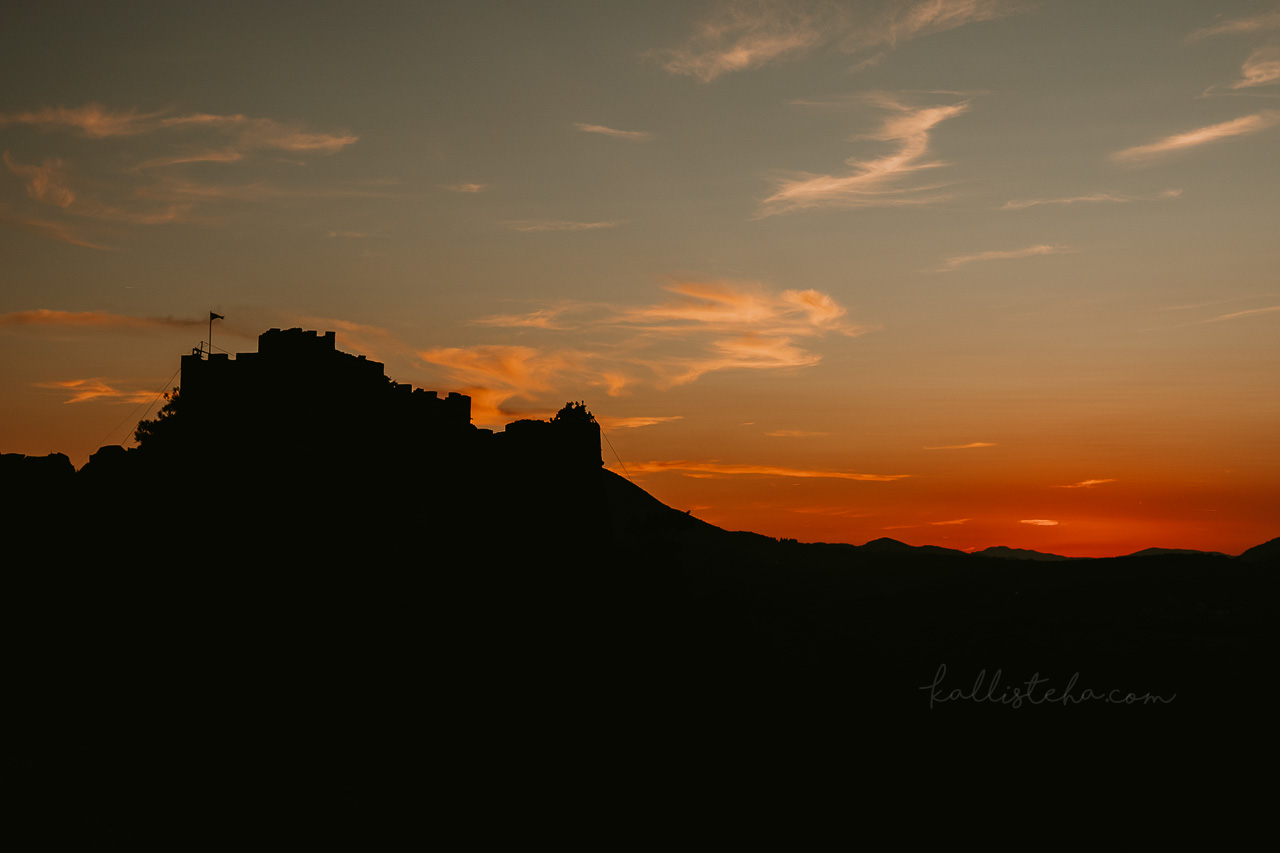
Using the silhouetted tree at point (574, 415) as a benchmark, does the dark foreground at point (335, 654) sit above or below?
below

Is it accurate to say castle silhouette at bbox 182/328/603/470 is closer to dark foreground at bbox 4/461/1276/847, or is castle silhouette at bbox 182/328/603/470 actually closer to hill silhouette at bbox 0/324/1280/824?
hill silhouette at bbox 0/324/1280/824

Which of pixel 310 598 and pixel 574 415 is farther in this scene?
pixel 574 415

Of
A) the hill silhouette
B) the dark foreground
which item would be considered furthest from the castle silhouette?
the dark foreground

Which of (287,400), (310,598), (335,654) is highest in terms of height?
(287,400)

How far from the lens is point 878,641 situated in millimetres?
182750

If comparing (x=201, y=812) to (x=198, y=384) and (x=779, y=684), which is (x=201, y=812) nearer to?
(x=198, y=384)

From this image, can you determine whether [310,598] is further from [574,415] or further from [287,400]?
[574,415]

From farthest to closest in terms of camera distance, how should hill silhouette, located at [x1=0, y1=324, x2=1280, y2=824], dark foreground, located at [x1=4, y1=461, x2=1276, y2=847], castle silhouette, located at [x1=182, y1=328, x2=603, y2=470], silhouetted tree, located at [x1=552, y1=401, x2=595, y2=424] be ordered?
1. silhouetted tree, located at [x1=552, y1=401, x2=595, y2=424]
2. castle silhouette, located at [x1=182, y1=328, x2=603, y2=470]
3. hill silhouette, located at [x1=0, y1=324, x2=1280, y2=824]
4. dark foreground, located at [x1=4, y1=461, x2=1276, y2=847]

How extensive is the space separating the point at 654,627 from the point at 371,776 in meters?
43.5

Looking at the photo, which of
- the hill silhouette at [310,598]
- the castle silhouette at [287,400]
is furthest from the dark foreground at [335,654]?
the castle silhouette at [287,400]

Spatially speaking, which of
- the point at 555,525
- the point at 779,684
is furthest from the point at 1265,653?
the point at 555,525

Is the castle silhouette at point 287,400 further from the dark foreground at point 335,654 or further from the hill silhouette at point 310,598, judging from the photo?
the dark foreground at point 335,654

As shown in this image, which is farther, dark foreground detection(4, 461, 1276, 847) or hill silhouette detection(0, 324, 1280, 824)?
hill silhouette detection(0, 324, 1280, 824)

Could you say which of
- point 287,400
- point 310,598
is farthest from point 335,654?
point 287,400
